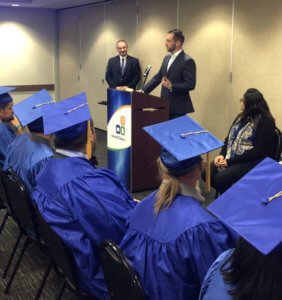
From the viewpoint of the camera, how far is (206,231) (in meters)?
1.64

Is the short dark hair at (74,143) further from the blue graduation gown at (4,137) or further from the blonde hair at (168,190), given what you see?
the blue graduation gown at (4,137)

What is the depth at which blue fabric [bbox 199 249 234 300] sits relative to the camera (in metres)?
1.22

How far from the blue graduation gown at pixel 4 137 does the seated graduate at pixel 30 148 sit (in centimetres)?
29

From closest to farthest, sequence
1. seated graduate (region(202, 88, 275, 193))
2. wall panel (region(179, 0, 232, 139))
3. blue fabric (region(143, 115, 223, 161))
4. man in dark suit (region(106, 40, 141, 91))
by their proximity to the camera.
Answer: blue fabric (region(143, 115, 223, 161))
seated graduate (region(202, 88, 275, 193))
wall panel (region(179, 0, 232, 139))
man in dark suit (region(106, 40, 141, 91))

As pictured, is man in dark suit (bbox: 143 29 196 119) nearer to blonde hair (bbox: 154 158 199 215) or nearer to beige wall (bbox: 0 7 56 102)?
blonde hair (bbox: 154 158 199 215)

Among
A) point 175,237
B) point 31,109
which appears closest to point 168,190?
point 175,237

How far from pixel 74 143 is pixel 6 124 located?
1503 mm

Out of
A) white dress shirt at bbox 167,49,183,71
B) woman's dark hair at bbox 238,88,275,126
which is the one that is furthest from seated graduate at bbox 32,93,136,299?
white dress shirt at bbox 167,49,183,71

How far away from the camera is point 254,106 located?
3.86 m

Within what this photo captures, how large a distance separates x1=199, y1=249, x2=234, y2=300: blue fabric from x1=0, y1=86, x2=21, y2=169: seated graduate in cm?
258

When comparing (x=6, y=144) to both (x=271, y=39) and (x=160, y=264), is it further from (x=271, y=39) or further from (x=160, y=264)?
(x=271, y=39)

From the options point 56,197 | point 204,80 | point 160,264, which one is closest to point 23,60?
point 204,80

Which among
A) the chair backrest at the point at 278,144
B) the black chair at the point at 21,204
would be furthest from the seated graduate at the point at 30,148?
the chair backrest at the point at 278,144

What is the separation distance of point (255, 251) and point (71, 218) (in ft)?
3.89
